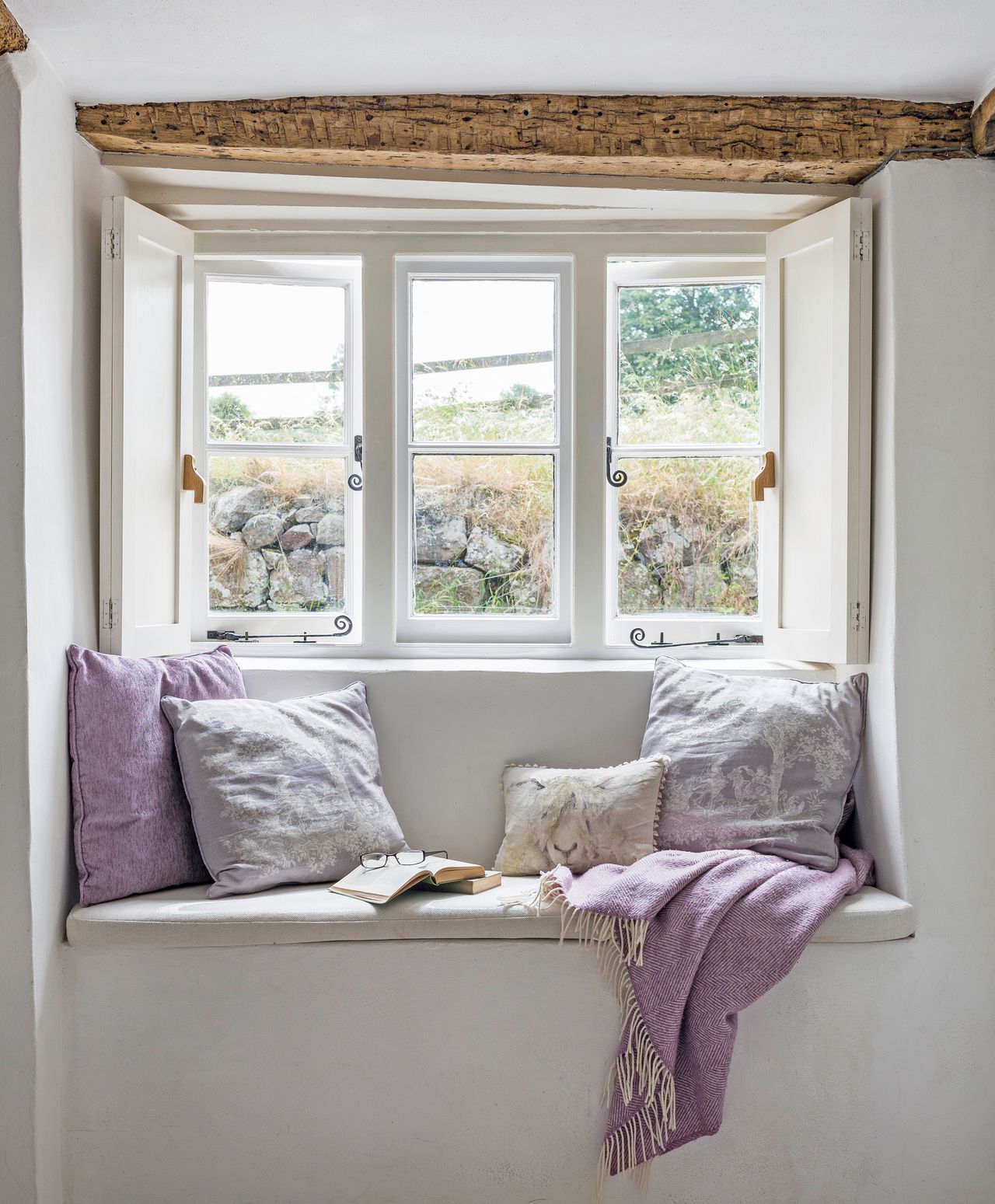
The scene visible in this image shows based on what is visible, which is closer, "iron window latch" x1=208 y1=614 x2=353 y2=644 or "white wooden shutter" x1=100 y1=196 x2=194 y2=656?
"white wooden shutter" x1=100 y1=196 x2=194 y2=656

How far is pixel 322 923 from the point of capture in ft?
6.72

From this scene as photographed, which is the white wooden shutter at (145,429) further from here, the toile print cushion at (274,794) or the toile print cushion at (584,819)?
the toile print cushion at (584,819)

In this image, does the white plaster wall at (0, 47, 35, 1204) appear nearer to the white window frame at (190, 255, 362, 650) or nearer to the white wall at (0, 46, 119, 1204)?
the white wall at (0, 46, 119, 1204)

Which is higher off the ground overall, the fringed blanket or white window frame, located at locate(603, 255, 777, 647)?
white window frame, located at locate(603, 255, 777, 647)

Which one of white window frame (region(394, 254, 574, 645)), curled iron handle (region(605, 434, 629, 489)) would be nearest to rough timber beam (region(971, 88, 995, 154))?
white window frame (region(394, 254, 574, 645))

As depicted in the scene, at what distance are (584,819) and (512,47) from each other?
1.84 meters

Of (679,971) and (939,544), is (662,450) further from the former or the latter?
(679,971)

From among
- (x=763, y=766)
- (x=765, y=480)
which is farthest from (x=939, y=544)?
(x=763, y=766)

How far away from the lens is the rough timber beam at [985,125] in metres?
2.24

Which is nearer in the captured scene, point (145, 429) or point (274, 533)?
point (145, 429)

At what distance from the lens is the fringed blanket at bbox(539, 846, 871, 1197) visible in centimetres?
195

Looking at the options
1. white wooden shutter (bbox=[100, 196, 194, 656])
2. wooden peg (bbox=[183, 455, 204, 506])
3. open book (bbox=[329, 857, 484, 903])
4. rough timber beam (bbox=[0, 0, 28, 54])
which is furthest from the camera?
wooden peg (bbox=[183, 455, 204, 506])

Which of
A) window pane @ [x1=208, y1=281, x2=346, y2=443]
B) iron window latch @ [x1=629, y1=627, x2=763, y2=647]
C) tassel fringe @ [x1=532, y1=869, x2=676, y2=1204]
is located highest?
window pane @ [x1=208, y1=281, x2=346, y2=443]

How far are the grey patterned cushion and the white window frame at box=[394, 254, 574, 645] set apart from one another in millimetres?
561
